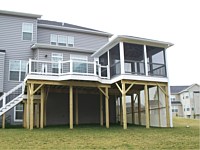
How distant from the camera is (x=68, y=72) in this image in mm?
14312


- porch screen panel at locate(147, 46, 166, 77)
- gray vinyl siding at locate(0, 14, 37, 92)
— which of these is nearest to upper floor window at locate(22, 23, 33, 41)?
gray vinyl siding at locate(0, 14, 37, 92)

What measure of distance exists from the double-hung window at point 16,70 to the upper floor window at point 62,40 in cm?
344

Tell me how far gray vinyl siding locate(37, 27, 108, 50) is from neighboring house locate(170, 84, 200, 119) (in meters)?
28.9

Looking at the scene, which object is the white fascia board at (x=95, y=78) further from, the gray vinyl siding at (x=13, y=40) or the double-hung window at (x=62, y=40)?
the double-hung window at (x=62, y=40)

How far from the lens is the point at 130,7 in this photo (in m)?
12.8

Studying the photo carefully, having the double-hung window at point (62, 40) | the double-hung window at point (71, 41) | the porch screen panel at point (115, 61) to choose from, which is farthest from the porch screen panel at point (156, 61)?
the double-hung window at point (62, 40)

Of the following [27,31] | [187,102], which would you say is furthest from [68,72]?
[187,102]

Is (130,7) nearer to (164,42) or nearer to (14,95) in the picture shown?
(164,42)

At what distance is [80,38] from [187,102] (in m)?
31.1

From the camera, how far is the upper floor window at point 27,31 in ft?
61.9

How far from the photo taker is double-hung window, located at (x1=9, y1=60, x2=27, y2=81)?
17891 mm

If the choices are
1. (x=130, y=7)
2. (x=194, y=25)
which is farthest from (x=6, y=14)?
(x=194, y=25)

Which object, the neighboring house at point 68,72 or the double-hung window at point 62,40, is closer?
the neighboring house at point 68,72

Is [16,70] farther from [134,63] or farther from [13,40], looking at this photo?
[134,63]
